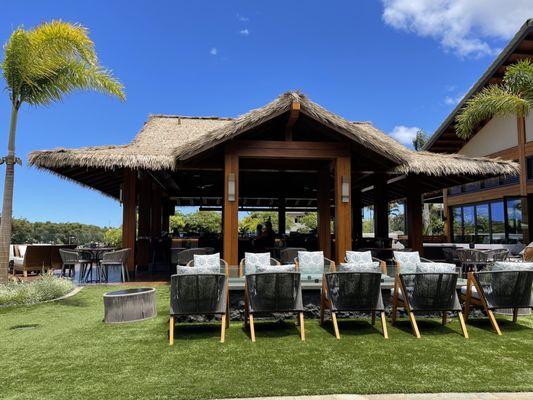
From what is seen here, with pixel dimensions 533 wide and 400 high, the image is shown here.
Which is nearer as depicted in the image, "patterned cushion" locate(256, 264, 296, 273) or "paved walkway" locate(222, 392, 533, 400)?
"paved walkway" locate(222, 392, 533, 400)

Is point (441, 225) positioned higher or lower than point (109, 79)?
lower

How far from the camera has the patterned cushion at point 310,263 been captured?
6723mm

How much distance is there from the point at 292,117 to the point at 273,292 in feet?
13.9

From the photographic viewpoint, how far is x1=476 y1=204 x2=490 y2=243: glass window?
62.3 ft

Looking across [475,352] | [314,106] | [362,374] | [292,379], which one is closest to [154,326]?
[292,379]

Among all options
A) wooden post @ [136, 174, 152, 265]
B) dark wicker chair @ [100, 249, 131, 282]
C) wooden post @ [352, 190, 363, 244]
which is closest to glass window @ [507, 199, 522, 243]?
wooden post @ [352, 190, 363, 244]

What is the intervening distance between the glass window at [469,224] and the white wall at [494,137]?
2.82 m

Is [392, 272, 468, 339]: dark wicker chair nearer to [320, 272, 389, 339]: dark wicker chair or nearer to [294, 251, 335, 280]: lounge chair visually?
[320, 272, 389, 339]: dark wicker chair

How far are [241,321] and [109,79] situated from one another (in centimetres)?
578

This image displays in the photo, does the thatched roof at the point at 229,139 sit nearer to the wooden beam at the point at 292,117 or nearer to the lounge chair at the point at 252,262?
the wooden beam at the point at 292,117

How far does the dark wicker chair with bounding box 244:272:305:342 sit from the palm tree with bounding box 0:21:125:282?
17.7 ft

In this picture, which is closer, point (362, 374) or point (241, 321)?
point (362, 374)

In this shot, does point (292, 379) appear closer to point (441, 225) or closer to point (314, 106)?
point (314, 106)

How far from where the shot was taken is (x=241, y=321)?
19.2 feet
